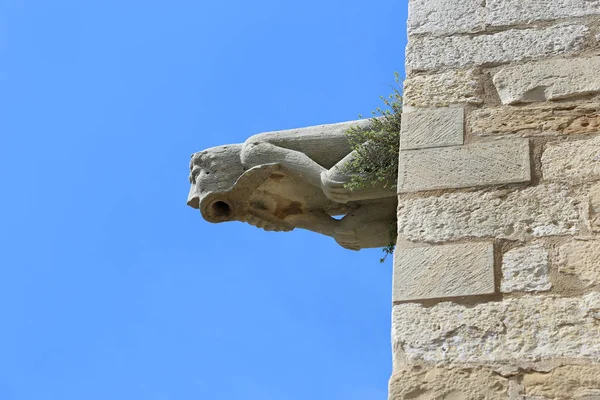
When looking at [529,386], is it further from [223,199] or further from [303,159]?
[223,199]

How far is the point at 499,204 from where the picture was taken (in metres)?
3.42

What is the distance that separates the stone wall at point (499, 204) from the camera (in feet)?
10.2

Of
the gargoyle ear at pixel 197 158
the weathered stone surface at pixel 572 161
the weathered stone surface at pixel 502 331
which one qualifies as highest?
the gargoyle ear at pixel 197 158

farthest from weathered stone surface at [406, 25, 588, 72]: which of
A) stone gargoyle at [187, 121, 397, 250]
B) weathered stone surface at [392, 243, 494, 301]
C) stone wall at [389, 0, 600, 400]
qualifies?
weathered stone surface at [392, 243, 494, 301]

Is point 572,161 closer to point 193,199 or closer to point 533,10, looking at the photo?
point 533,10

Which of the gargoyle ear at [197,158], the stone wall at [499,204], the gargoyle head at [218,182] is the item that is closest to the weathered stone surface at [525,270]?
the stone wall at [499,204]

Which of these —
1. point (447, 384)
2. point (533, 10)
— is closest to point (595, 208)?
point (447, 384)

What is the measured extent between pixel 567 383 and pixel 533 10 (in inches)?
55.6

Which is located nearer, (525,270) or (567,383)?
(567,383)

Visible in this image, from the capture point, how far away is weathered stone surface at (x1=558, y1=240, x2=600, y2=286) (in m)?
3.20

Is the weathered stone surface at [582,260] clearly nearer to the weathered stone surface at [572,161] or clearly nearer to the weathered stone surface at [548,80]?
the weathered stone surface at [572,161]

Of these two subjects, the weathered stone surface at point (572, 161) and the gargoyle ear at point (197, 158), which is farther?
the gargoyle ear at point (197, 158)

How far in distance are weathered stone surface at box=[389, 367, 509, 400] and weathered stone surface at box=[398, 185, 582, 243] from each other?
0.43 metres

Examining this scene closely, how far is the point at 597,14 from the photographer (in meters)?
3.82
